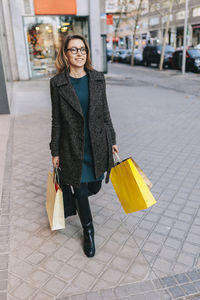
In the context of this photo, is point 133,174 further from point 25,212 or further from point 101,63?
point 101,63

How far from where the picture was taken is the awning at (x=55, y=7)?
56.6 ft

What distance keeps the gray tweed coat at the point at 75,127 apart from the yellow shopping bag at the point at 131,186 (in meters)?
0.15

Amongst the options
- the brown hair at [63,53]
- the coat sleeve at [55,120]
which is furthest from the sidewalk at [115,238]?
the brown hair at [63,53]

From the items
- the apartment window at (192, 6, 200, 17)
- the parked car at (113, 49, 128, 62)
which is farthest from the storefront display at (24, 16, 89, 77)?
the apartment window at (192, 6, 200, 17)

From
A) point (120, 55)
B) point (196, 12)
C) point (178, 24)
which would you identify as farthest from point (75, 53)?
point (178, 24)

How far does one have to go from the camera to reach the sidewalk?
2570mm

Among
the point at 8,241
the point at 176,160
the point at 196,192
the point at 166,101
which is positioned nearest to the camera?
the point at 8,241

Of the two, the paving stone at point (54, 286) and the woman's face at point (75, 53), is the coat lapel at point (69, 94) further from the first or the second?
the paving stone at point (54, 286)

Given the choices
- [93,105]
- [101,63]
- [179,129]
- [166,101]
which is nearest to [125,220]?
[93,105]

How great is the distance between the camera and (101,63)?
19.8 meters

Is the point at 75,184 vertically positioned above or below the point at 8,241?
above

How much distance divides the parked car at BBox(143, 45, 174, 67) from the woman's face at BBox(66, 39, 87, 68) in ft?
76.3

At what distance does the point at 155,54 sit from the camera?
26203mm

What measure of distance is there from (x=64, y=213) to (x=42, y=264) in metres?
0.59
